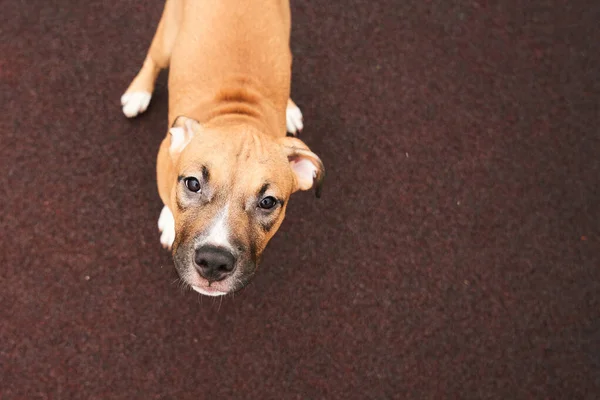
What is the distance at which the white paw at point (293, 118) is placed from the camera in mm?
4109

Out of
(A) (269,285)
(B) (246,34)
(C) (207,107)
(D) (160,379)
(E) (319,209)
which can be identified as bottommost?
(D) (160,379)

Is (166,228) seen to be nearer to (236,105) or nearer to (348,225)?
(236,105)

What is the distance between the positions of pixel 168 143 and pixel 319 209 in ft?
4.25

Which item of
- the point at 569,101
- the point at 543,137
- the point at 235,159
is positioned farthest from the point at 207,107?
the point at 569,101

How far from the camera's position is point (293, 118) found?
411cm

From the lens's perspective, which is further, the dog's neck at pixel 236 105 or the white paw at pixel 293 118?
the white paw at pixel 293 118

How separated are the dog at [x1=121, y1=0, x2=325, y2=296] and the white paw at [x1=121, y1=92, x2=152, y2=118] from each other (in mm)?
258

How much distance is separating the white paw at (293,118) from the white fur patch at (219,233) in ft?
5.31

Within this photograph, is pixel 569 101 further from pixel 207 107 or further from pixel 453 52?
pixel 207 107

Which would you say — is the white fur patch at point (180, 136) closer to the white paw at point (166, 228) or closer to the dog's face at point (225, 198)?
the dog's face at point (225, 198)

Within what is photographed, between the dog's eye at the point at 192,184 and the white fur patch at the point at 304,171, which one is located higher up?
the dog's eye at the point at 192,184

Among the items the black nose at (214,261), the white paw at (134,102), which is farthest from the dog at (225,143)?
the white paw at (134,102)

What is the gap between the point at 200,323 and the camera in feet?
12.3

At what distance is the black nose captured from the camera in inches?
102
